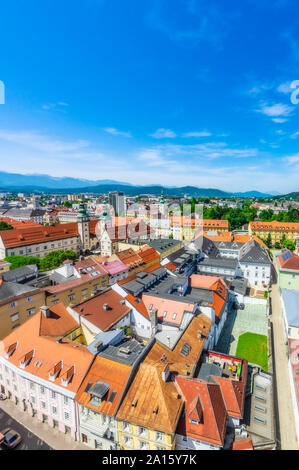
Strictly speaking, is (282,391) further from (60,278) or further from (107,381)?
(60,278)

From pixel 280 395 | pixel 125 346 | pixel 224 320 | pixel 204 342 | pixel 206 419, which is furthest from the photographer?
pixel 224 320

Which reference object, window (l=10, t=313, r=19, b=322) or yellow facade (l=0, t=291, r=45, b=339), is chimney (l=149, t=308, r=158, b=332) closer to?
yellow facade (l=0, t=291, r=45, b=339)

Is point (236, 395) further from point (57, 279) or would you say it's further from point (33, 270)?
point (33, 270)

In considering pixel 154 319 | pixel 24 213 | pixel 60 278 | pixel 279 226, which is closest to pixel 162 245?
pixel 60 278

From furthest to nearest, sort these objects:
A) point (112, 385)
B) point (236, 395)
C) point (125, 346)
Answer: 1. point (125, 346)
2. point (236, 395)
3. point (112, 385)

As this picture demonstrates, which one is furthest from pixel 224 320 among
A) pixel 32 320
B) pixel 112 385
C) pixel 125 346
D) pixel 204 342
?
pixel 32 320

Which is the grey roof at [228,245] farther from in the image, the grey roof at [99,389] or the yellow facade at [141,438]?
the yellow facade at [141,438]

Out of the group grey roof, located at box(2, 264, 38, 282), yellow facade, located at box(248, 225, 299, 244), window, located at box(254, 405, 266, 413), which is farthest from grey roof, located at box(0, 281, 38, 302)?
yellow facade, located at box(248, 225, 299, 244)
